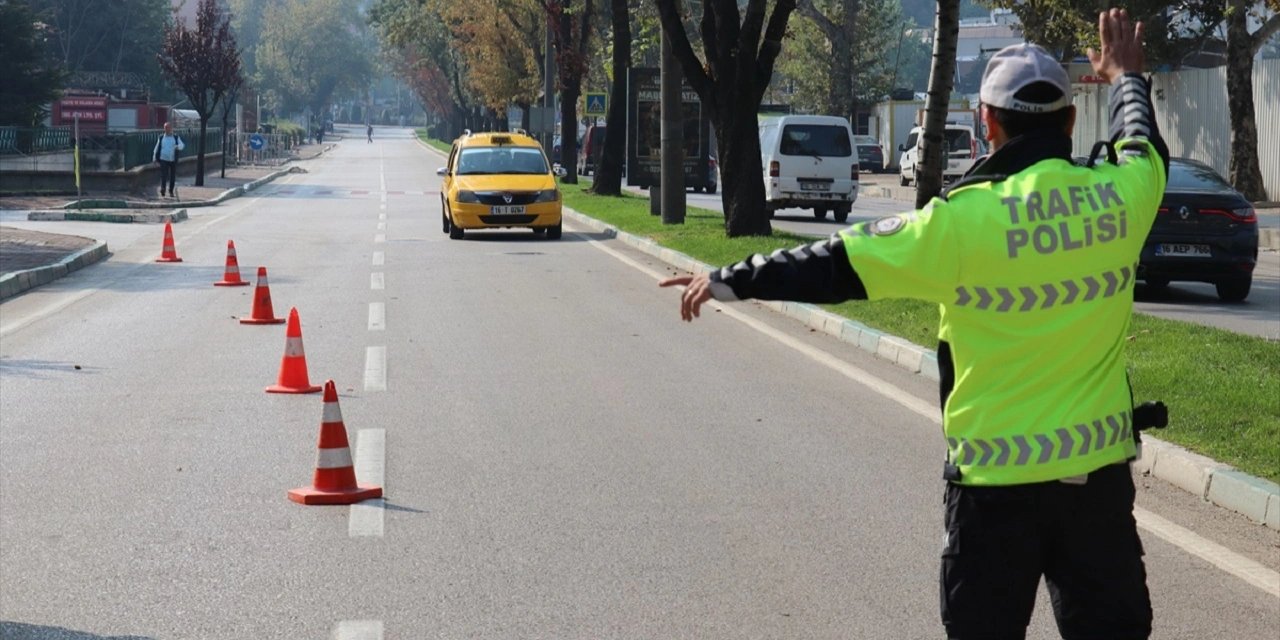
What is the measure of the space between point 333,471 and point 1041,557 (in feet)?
15.5

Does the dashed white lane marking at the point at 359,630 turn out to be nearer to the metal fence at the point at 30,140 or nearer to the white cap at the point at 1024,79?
the white cap at the point at 1024,79

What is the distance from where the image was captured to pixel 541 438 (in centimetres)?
954

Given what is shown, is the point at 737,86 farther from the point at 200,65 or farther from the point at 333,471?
the point at 200,65

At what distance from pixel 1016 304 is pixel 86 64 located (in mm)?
97488

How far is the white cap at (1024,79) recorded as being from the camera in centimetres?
384

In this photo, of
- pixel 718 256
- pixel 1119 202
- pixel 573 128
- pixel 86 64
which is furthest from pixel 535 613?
pixel 86 64

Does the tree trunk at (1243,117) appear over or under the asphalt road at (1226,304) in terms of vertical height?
over

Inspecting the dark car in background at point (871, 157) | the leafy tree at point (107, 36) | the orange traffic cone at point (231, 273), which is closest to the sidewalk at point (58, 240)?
the orange traffic cone at point (231, 273)

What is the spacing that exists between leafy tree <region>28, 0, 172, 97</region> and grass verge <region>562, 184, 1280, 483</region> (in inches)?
3295

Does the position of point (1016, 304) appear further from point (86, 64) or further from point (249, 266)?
point (86, 64)

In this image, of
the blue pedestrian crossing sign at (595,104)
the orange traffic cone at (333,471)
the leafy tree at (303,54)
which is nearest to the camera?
the orange traffic cone at (333,471)

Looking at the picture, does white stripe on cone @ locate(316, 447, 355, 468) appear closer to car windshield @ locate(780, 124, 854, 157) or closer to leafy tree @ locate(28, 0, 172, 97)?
car windshield @ locate(780, 124, 854, 157)

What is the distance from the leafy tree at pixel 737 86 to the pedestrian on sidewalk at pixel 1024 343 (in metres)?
20.0

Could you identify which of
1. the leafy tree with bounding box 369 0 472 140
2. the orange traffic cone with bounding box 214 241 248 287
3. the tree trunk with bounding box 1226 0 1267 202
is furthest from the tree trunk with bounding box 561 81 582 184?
the leafy tree with bounding box 369 0 472 140
